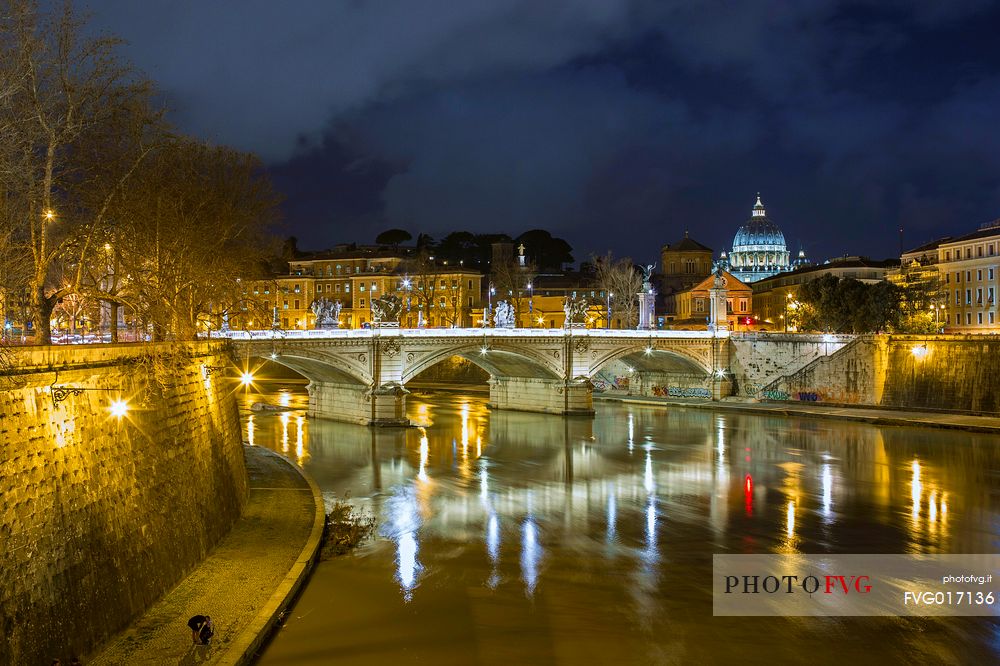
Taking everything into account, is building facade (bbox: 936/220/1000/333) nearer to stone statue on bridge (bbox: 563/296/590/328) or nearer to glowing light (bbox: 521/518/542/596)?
stone statue on bridge (bbox: 563/296/590/328)

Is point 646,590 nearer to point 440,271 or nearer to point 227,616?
point 227,616

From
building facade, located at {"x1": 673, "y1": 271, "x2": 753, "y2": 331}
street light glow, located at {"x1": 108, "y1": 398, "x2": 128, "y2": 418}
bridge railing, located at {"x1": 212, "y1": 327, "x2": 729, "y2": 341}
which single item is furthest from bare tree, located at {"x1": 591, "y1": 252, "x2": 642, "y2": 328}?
street light glow, located at {"x1": 108, "y1": 398, "x2": 128, "y2": 418}

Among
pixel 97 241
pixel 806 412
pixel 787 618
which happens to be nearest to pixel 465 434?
pixel 806 412

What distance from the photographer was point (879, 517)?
76.2 ft

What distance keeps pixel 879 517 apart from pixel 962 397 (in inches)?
917

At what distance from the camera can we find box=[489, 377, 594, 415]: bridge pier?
47.8 m

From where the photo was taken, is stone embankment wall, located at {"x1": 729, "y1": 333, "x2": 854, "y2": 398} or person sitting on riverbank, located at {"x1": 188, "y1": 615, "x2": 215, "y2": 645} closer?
person sitting on riverbank, located at {"x1": 188, "y1": 615, "x2": 215, "y2": 645}

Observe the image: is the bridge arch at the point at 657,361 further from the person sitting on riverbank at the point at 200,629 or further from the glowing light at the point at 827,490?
the person sitting on riverbank at the point at 200,629

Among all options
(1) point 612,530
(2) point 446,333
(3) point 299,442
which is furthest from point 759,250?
(1) point 612,530

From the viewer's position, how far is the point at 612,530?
21922 mm

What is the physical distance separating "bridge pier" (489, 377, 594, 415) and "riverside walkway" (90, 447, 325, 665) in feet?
90.0

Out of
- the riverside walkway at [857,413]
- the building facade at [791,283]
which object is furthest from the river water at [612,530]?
the building facade at [791,283]

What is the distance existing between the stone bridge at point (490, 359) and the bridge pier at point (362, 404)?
47mm

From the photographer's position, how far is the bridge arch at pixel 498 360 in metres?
43.1
